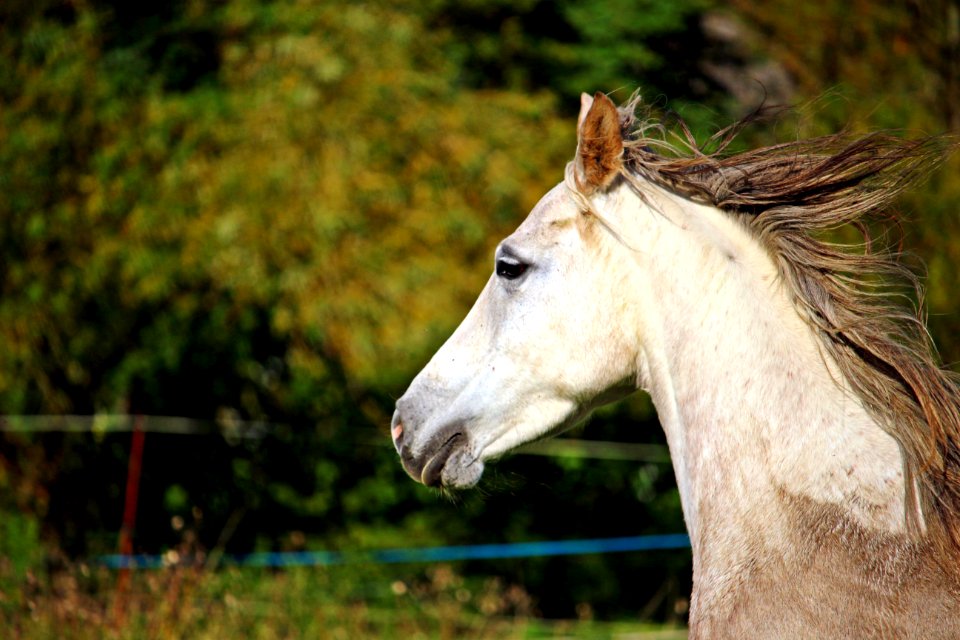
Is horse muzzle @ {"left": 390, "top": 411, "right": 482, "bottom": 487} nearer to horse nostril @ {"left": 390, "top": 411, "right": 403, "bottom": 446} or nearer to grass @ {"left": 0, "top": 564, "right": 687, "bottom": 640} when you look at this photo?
horse nostril @ {"left": 390, "top": 411, "right": 403, "bottom": 446}

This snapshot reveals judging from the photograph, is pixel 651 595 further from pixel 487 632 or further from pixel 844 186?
pixel 844 186

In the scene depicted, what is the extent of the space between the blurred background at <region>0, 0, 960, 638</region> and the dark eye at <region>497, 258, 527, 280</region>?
161 inches

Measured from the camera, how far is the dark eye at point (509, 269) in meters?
2.75

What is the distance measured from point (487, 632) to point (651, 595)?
3771 millimetres

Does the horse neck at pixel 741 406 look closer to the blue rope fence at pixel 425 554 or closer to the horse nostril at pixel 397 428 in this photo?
the horse nostril at pixel 397 428

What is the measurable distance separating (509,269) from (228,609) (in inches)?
117

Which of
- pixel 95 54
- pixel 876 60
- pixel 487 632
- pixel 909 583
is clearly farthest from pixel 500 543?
pixel 909 583

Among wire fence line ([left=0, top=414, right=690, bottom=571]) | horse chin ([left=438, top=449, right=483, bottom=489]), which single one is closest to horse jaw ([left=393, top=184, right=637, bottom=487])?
horse chin ([left=438, top=449, right=483, bottom=489])

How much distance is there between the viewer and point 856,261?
7.80 ft

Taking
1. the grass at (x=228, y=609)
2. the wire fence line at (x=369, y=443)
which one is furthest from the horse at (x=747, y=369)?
the wire fence line at (x=369, y=443)

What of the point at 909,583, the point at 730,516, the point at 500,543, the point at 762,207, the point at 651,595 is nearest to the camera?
the point at 909,583

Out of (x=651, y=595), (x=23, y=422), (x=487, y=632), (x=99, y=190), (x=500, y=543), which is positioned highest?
(x=99, y=190)

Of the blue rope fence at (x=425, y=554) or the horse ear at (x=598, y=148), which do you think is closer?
the horse ear at (x=598, y=148)

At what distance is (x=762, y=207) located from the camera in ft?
8.22
